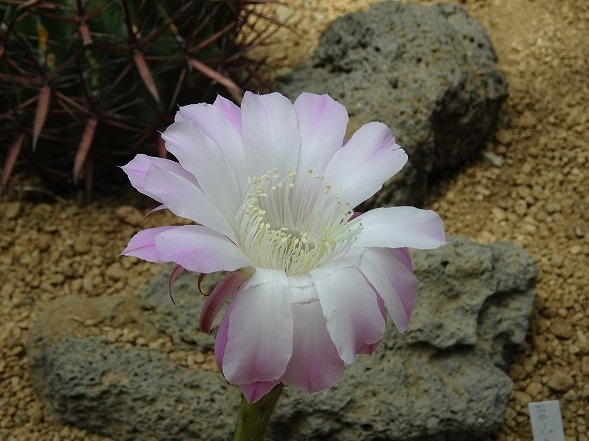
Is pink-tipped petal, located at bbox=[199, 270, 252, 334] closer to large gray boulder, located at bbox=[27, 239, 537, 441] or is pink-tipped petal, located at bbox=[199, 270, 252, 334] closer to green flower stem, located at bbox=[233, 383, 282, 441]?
green flower stem, located at bbox=[233, 383, 282, 441]

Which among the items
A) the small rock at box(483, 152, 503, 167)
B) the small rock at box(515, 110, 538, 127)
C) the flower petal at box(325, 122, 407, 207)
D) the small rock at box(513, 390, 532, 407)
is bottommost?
the small rock at box(513, 390, 532, 407)

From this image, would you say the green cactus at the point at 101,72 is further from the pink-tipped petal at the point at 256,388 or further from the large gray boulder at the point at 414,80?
the pink-tipped petal at the point at 256,388

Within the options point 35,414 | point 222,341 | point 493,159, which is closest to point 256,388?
point 222,341

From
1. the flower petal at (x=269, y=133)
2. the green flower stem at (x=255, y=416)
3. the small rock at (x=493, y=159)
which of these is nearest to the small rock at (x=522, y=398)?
the small rock at (x=493, y=159)

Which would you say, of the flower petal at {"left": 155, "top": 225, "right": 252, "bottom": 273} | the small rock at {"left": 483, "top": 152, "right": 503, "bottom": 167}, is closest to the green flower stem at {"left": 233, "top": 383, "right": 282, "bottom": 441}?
the flower petal at {"left": 155, "top": 225, "right": 252, "bottom": 273}

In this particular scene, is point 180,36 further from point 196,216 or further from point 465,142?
point 196,216

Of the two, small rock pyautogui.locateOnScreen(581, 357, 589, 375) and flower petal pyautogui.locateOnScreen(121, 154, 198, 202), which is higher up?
flower petal pyautogui.locateOnScreen(121, 154, 198, 202)

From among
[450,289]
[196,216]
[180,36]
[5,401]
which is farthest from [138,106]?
[196,216]

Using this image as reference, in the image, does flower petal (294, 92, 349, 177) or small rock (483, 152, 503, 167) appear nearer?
flower petal (294, 92, 349, 177)

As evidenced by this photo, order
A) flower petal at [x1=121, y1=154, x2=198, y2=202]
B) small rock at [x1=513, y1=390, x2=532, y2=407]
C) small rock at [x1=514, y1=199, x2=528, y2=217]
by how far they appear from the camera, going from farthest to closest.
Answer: small rock at [x1=514, y1=199, x2=528, y2=217]
small rock at [x1=513, y1=390, x2=532, y2=407]
flower petal at [x1=121, y1=154, x2=198, y2=202]
